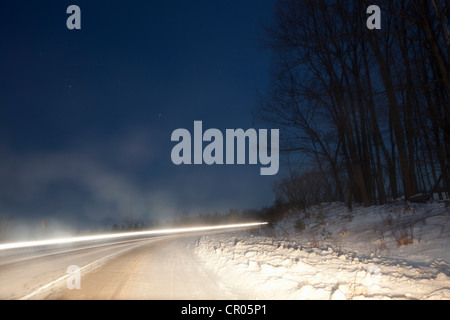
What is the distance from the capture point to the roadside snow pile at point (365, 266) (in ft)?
16.6

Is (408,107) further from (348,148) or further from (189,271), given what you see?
(189,271)

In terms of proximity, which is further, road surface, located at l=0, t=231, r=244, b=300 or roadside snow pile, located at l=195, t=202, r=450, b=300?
road surface, located at l=0, t=231, r=244, b=300

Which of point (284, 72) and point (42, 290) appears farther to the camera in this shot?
point (284, 72)

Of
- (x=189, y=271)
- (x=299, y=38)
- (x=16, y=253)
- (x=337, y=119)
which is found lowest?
(x=16, y=253)

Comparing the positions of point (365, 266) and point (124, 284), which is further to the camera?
point (365, 266)

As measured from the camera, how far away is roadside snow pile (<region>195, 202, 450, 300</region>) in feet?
16.6

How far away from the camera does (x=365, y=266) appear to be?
6.62 m

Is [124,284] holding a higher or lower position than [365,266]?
lower

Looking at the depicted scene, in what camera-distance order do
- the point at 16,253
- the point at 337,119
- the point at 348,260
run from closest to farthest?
the point at 348,260 → the point at 16,253 → the point at 337,119

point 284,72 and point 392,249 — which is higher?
point 284,72

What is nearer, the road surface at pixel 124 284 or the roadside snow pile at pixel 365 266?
the roadside snow pile at pixel 365 266

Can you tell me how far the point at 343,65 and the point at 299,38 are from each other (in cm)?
357

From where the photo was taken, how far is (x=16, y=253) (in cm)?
1686
